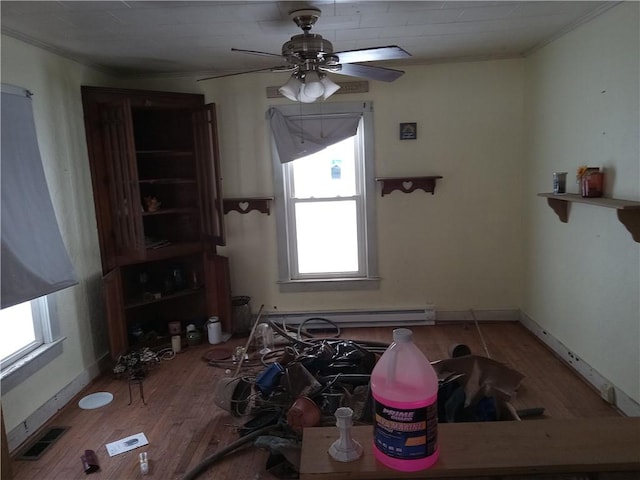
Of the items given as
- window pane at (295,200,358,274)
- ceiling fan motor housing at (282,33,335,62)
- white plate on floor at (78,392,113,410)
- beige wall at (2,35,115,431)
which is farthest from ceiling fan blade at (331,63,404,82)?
white plate on floor at (78,392,113,410)

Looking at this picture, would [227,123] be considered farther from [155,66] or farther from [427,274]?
[427,274]

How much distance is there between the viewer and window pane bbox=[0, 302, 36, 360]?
2.66 m

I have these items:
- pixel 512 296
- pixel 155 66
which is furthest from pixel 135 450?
pixel 512 296

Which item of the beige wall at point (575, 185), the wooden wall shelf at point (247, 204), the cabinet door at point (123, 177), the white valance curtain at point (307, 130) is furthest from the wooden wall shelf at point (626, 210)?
the cabinet door at point (123, 177)

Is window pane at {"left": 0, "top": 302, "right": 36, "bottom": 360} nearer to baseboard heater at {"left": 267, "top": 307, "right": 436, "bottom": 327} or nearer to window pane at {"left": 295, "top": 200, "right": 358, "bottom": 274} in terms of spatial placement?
baseboard heater at {"left": 267, "top": 307, "right": 436, "bottom": 327}

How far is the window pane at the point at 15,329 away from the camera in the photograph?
105 inches

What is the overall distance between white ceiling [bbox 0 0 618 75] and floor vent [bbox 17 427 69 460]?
7.65 ft

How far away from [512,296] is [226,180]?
2.82 m

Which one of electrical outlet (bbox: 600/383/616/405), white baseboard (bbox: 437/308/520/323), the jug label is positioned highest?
the jug label

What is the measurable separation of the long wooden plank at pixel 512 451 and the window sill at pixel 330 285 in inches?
119

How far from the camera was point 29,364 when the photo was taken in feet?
8.98

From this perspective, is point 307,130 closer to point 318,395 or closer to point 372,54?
point 372,54

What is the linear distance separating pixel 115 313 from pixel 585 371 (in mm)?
3353

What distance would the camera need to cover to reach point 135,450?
253cm
